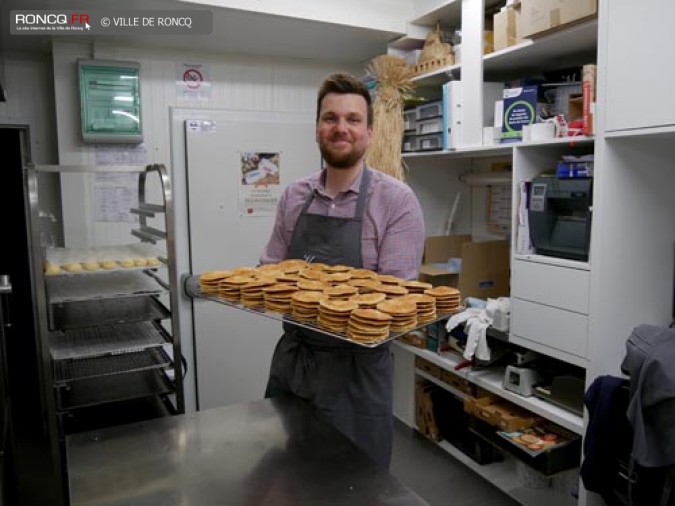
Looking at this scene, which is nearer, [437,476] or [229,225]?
[437,476]

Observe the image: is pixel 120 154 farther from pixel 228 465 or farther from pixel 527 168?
pixel 228 465

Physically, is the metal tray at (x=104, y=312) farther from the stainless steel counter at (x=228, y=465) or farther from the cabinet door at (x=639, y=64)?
the cabinet door at (x=639, y=64)

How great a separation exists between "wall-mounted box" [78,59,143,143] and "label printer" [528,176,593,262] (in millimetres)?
2058

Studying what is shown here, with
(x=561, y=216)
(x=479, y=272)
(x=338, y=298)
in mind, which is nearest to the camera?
(x=338, y=298)

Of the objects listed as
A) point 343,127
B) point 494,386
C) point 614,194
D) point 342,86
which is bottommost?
point 494,386

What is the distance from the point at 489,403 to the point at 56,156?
267 centimetres

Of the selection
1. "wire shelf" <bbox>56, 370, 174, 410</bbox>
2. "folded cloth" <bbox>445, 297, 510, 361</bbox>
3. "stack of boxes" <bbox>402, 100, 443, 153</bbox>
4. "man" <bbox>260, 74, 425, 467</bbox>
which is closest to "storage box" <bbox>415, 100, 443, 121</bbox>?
"stack of boxes" <bbox>402, 100, 443, 153</bbox>

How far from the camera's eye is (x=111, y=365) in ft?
7.73

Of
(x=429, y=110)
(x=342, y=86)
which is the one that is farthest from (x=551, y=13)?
(x=342, y=86)

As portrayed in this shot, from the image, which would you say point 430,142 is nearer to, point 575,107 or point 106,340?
point 575,107

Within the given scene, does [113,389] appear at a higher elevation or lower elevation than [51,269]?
lower

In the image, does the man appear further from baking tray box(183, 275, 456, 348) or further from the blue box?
the blue box

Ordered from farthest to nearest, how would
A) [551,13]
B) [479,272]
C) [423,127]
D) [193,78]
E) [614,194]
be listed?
1. [193,78]
2. [423,127]
3. [479,272]
4. [551,13]
5. [614,194]

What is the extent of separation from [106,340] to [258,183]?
4.59 feet
